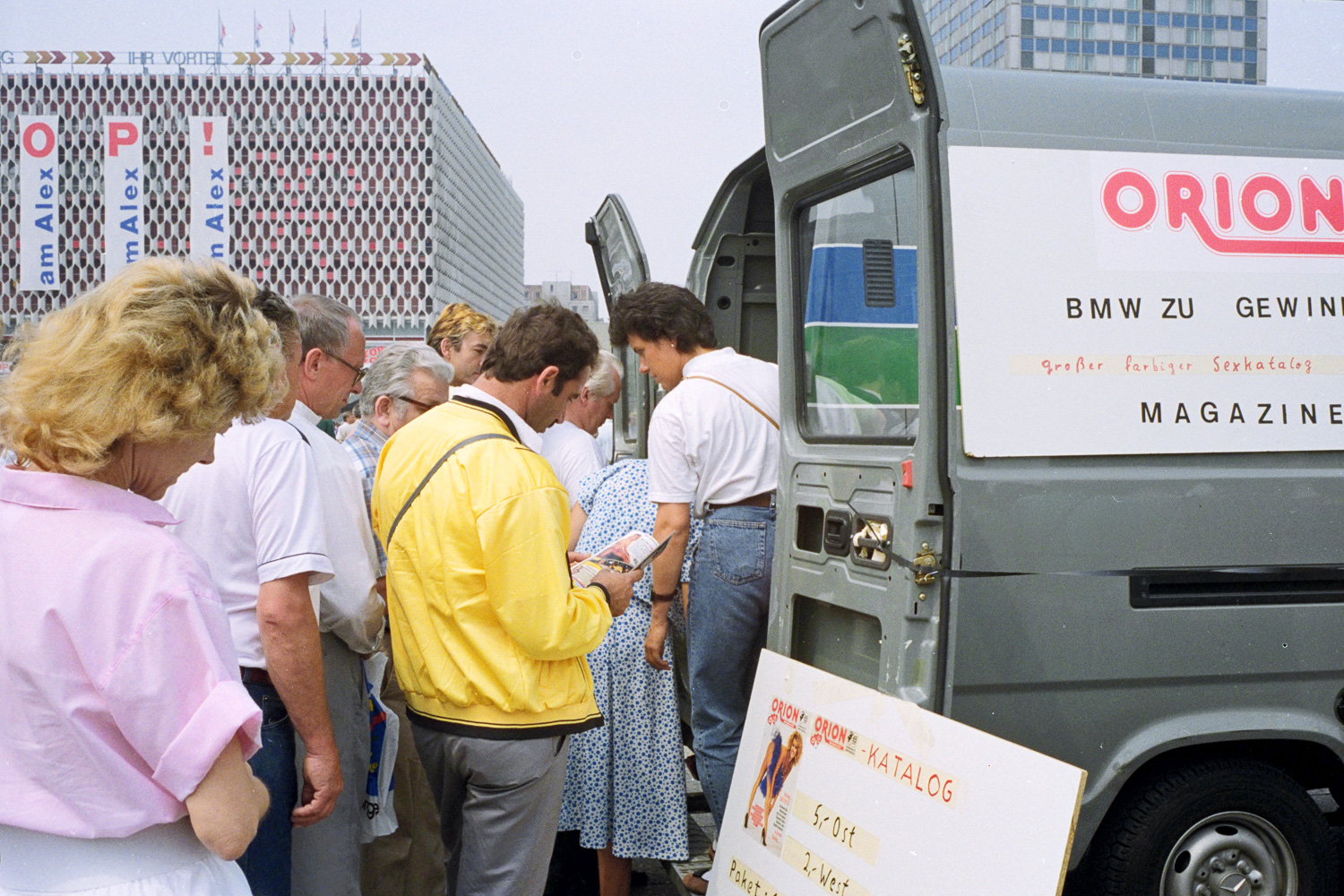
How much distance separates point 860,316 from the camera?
3.18 meters

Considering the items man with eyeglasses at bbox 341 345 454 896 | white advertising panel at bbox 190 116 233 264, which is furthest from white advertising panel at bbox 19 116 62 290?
Result: man with eyeglasses at bbox 341 345 454 896

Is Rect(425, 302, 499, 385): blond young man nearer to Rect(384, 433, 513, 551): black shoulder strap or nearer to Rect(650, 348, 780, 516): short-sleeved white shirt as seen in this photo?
Rect(650, 348, 780, 516): short-sleeved white shirt

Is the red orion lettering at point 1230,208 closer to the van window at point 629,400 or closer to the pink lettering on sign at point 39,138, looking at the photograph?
the van window at point 629,400

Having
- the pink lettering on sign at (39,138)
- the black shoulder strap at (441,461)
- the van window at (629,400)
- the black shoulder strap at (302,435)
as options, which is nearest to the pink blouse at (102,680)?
the black shoulder strap at (302,435)

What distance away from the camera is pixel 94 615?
1.31 metres

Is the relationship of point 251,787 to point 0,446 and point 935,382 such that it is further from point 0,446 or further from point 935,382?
point 935,382

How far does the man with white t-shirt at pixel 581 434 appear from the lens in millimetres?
4656

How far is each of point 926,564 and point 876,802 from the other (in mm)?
551

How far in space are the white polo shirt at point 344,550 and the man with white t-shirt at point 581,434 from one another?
1.58 meters

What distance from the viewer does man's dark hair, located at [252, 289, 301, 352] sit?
2.60m

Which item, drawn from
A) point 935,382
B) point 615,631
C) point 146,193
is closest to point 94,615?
point 935,382

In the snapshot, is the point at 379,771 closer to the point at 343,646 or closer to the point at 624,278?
the point at 343,646

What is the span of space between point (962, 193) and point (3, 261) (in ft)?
413

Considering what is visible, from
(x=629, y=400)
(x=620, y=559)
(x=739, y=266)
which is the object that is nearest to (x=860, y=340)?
(x=620, y=559)
